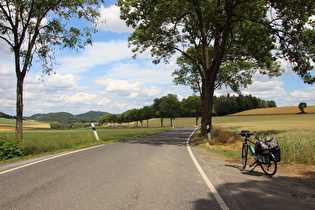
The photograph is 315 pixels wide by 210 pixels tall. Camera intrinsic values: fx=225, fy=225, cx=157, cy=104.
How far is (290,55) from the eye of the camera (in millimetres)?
13336

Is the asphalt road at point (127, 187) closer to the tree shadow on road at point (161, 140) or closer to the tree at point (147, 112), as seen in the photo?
the tree shadow on road at point (161, 140)

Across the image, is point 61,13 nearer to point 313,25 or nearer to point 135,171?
point 135,171

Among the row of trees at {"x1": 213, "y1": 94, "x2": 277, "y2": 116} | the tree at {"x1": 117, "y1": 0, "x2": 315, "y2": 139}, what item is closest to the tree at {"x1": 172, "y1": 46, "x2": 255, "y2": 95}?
the tree at {"x1": 117, "y1": 0, "x2": 315, "y2": 139}

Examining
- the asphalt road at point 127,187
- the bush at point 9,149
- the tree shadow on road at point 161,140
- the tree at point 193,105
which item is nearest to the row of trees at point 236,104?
the tree at point 193,105

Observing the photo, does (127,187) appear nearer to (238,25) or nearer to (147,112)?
(238,25)

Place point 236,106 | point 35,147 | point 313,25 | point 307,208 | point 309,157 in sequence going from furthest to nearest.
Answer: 1. point 236,106
2. point 313,25
3. point 35,147
4. point 309,157
5. point 307,208

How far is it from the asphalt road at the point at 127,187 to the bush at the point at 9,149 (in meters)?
2.64

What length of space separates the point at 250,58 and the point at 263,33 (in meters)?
5.11

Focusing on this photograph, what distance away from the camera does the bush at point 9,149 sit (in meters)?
8.53

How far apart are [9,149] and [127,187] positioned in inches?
260

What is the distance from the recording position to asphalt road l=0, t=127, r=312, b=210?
3709 mm

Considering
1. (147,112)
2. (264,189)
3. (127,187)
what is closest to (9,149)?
(127,187)

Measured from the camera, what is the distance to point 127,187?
456cm

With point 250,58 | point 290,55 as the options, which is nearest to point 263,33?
point 290,55
